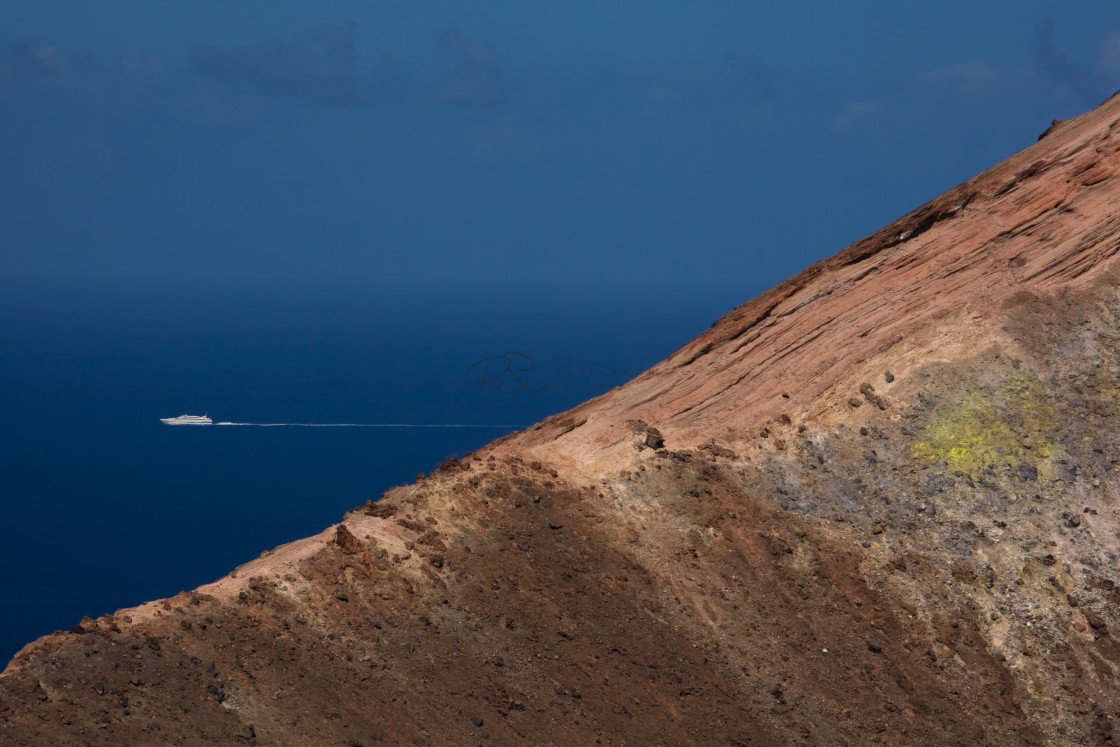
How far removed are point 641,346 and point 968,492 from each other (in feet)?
340

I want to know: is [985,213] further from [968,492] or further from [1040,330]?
[968,492]

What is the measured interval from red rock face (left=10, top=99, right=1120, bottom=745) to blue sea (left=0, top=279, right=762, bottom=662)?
13.8ft

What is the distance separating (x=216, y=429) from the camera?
79.5m

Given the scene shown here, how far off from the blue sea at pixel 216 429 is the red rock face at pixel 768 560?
421 cm

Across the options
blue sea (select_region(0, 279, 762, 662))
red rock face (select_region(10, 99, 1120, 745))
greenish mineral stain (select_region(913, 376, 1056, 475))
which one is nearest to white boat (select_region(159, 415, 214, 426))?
blue sea (select_region(0, 279, 762, 662))

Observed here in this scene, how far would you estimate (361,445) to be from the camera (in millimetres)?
72188

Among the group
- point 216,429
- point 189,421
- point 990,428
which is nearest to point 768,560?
point 990,428

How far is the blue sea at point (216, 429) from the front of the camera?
49812mm

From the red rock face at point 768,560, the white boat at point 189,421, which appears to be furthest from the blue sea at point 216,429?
the red rock face at point 768,560

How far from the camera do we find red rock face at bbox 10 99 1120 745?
46.5 feet

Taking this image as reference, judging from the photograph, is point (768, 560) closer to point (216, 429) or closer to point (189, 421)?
point (216, 429)

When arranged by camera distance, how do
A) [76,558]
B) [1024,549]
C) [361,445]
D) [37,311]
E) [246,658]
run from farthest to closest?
1. [37,311]
2. [361,445]
3. [76,558]
4. [1024,549]
5. [246,658]

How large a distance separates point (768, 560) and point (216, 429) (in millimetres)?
68138

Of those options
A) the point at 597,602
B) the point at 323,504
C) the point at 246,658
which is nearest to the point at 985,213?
the point at 597,602
